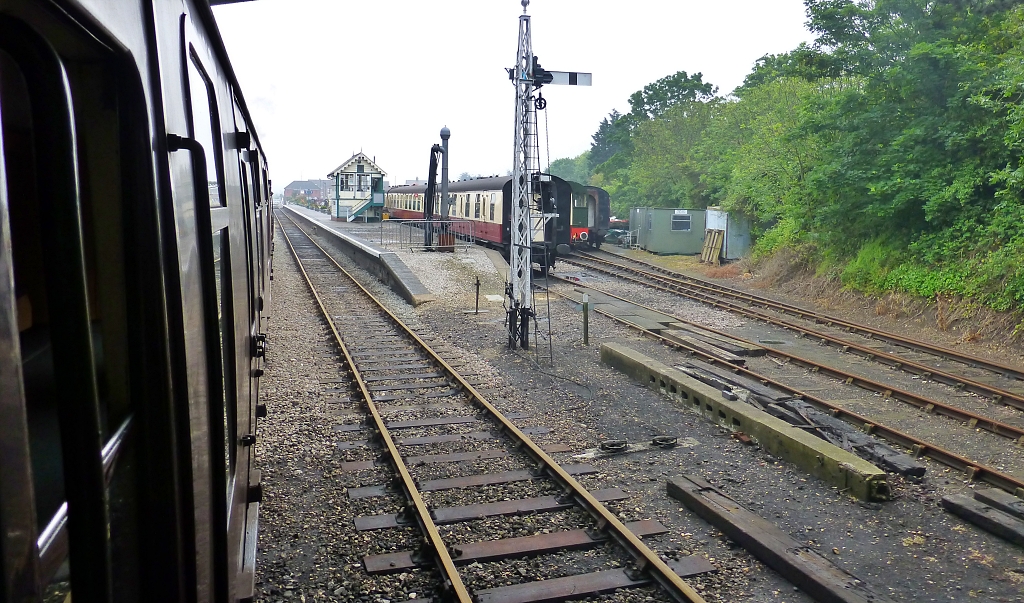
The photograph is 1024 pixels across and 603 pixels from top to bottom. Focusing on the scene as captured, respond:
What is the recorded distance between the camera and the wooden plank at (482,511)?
234 inches

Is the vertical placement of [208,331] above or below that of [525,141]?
below

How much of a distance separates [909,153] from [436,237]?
16.0 meters

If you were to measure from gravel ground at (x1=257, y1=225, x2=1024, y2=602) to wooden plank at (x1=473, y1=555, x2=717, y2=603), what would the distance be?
0.11 meters

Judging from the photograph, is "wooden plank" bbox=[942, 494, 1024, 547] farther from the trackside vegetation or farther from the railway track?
the trackside vegetation

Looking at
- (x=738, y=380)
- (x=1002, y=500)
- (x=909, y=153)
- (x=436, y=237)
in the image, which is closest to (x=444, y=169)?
(x=436, y=237)

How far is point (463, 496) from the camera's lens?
6484 mm

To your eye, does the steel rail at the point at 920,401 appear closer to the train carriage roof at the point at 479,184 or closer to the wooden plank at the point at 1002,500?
the wooden plank at the point at 1002,500

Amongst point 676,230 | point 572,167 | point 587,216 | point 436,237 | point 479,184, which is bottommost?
point 436,237

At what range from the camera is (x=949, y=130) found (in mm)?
15641

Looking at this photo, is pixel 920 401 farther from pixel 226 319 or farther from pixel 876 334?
pixel 226 319

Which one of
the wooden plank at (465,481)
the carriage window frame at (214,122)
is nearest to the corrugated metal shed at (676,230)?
the wooden plank at (465,481)

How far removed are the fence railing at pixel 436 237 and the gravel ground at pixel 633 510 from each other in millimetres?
15046

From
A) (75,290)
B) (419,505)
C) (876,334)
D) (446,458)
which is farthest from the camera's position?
(876,334)

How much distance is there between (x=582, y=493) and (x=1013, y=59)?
13.2 metres
